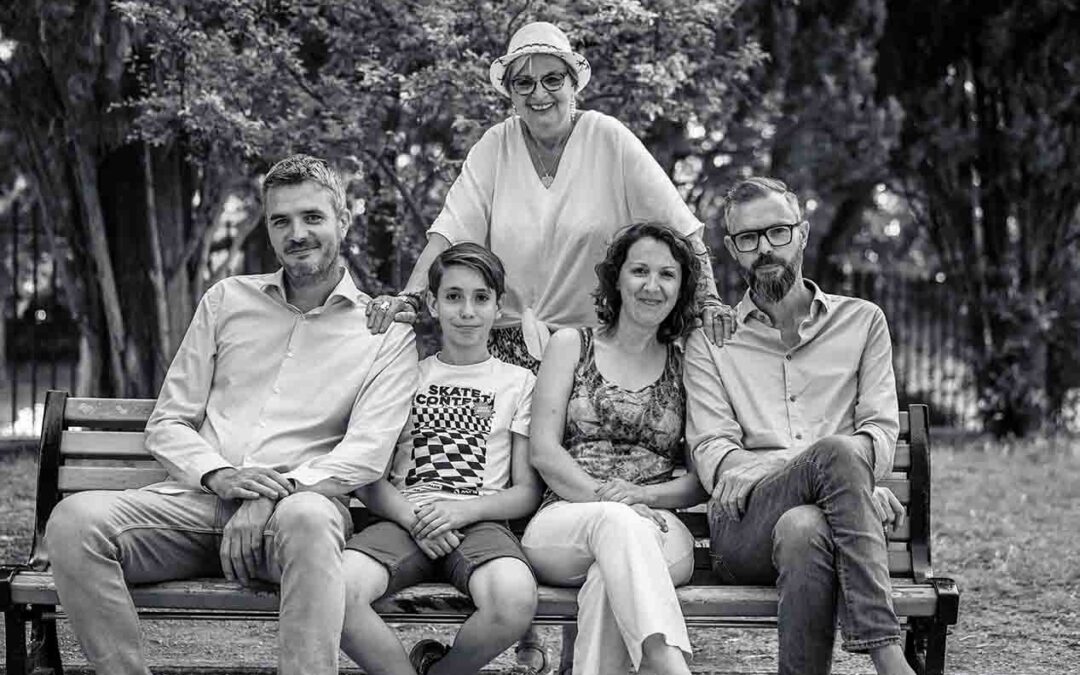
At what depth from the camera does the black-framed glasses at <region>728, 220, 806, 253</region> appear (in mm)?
4062

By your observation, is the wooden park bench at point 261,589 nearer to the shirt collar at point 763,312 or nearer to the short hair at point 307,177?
the shirt collar at point 763,312

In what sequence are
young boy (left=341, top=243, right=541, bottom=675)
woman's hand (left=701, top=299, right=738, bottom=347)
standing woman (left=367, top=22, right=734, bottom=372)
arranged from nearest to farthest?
1. young boy (left=341, top=243, right=541, bottom=675)
2. woman's hand (left=701, top=299, right=738, bottom=347)
3. standing woman (left=367, top=22, right=734, bottom=372)

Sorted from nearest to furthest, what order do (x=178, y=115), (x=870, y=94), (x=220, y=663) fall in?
(x=220, y=663), (x=178, y=115), (x=870, y=94)

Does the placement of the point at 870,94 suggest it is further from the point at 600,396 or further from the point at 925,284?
the point at 600,396

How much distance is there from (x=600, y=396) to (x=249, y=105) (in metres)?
3.95

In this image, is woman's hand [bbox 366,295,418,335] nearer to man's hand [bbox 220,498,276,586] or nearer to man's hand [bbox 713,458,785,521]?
man's hand [bbox 220,498,276,586]

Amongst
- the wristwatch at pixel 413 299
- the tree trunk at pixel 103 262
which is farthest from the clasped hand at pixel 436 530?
the tree trunk at pixel 103 262

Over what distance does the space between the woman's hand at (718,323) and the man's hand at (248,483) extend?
4.70ft

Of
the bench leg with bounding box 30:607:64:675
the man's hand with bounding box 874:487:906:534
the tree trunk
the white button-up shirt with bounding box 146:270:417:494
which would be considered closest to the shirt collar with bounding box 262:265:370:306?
the white button-up shirt with bounding box 146:270:417:494

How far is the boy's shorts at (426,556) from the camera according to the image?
373 cm

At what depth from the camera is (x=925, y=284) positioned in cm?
1384

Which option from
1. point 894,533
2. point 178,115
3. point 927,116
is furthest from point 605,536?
point 927,116

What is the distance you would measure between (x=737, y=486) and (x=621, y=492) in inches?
14.0

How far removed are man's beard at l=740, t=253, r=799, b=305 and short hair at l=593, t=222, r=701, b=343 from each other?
7.8 inches
